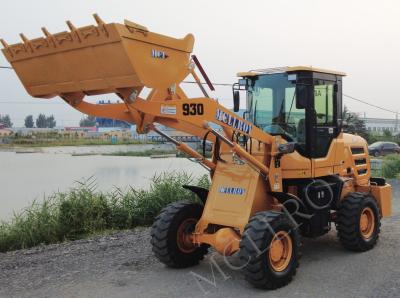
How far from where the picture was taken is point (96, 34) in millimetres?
4363

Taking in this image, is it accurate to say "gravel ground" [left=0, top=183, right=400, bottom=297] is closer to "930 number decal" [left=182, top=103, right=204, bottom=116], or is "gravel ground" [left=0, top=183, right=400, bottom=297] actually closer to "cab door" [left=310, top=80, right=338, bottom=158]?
"cab door" [left=310, top=80, right=338, bottom=158]

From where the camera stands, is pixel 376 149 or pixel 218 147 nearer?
pixel 218 147

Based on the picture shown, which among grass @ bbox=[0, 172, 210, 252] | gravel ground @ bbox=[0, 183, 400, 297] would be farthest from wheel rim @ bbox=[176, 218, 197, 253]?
grass @ bbox=[0, 172, 210, 252]

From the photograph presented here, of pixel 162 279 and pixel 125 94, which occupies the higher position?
pixel 125 94

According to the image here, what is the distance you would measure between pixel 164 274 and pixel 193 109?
2141 millimetres

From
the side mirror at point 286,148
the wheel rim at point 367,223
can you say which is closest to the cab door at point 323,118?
the side mirror at point 286,148

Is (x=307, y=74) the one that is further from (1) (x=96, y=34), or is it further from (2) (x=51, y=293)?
(2) (x=51, y=293)

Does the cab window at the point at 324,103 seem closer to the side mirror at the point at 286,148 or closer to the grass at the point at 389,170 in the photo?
the side mirror at the point at 286,148

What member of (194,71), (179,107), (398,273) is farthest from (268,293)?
(194,71)

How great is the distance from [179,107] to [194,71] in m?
0.53

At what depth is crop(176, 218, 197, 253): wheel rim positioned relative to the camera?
238 inches

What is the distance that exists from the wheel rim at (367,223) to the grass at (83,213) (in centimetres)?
424

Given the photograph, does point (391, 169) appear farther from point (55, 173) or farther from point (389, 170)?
point (55, 173)

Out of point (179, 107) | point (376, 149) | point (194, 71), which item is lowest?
point (376, 149)
